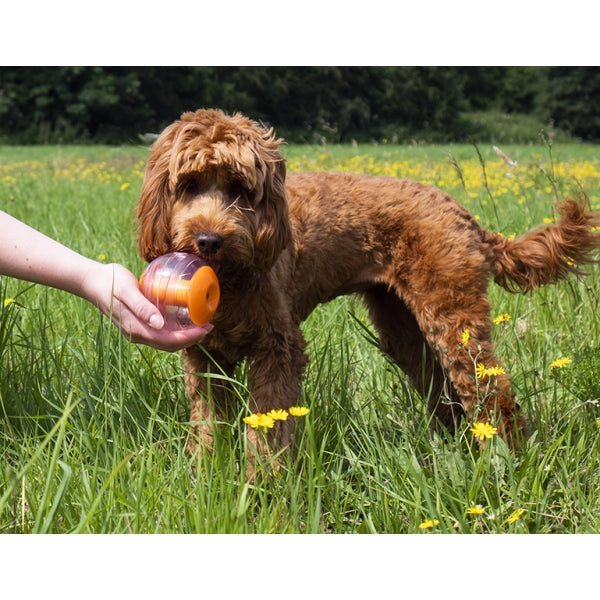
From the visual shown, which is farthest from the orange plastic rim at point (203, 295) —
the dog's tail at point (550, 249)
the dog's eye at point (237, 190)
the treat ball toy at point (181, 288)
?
the dog's tail at point (550, 249)

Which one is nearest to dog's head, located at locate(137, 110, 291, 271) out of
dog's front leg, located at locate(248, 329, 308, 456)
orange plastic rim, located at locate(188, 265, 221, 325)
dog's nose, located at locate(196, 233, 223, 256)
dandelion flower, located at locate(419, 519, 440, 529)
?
dog's nose, located at locate(196, 233, 223, 256)

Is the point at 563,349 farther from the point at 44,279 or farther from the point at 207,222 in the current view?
the point at 44,279

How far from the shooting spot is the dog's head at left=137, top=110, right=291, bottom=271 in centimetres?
259

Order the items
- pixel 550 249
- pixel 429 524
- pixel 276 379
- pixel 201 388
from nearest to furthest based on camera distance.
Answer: pixel 429 524 → pixel 276 379 → pixel 201 388 → pixel 550 249

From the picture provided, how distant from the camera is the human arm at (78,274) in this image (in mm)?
2533

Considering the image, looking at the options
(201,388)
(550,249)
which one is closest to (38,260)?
(201,388)

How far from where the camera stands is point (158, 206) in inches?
107

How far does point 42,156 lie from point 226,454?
45.0 feet

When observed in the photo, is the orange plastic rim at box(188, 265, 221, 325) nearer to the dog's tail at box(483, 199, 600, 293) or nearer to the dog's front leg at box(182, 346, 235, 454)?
the dog's front leg at box(182, 346, 235, 454)

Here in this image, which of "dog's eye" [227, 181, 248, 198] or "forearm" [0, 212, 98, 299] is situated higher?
"dog's eye" [227, 181, 248, 198]

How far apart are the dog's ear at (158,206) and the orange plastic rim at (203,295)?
0.96ft

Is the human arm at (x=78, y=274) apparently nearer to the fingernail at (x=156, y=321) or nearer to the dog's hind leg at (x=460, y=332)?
the fingernail at (x=156, y=321)

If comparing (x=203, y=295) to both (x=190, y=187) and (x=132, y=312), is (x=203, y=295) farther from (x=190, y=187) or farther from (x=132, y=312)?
(x=190, y=187)

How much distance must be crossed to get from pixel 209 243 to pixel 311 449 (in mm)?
767
